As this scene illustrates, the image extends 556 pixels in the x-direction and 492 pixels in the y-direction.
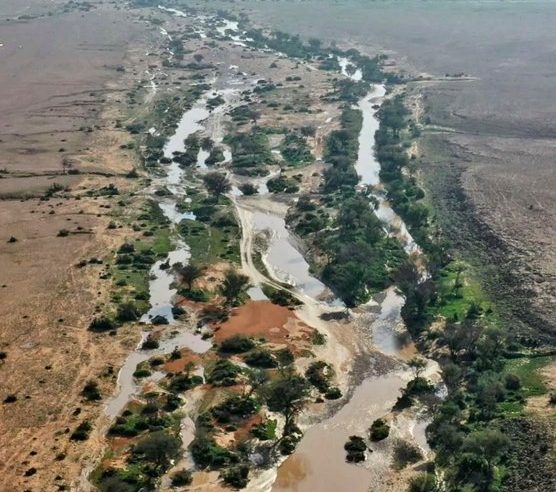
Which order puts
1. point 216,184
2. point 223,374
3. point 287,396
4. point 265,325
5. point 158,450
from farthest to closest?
point 216,184 < point 265,325 < point 223,374 < point 287,396 < point 158,450

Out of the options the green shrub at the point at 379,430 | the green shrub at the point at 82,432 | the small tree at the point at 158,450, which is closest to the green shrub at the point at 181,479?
the small tree at the point at 158,450

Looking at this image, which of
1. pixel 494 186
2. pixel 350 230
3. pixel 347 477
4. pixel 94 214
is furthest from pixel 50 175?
pixel 347 477

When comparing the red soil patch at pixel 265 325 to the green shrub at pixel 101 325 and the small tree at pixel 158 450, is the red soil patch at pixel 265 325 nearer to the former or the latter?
the green shrub at pixel 101 325

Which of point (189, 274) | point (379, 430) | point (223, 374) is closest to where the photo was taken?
point (379, 430)

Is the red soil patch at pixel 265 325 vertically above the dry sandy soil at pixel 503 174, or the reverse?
the dry sandy soil at pixel 503 174

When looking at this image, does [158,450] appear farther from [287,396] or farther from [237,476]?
[287,396]

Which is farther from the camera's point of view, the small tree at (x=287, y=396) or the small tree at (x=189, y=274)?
the small tree at (x=189, y=274)

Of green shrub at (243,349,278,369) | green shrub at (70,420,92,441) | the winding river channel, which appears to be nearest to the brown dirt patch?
the winding river channel

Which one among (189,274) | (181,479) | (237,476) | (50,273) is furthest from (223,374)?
(50,273)
